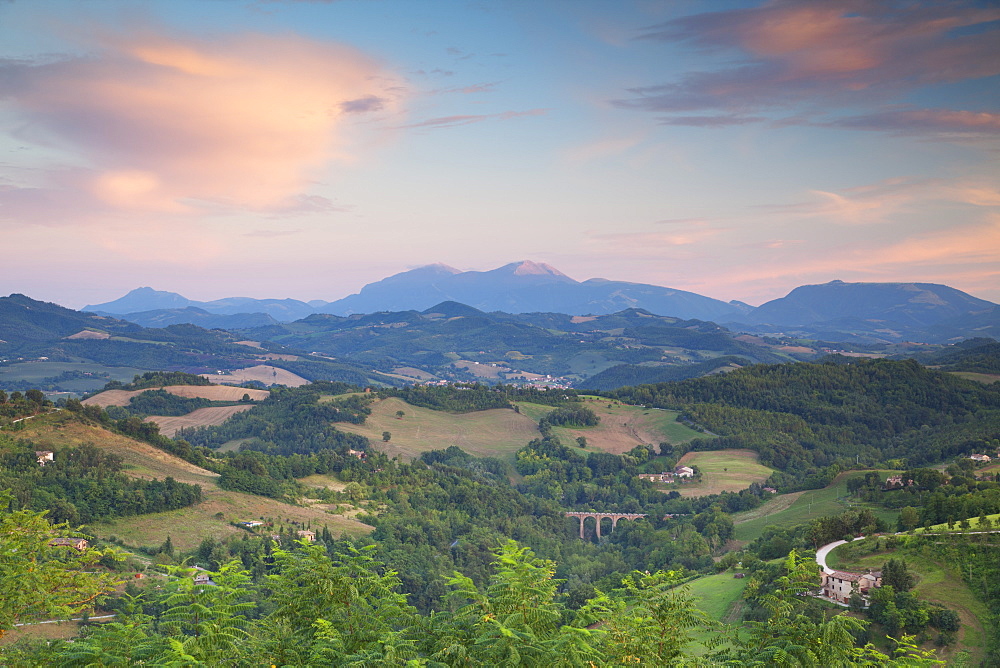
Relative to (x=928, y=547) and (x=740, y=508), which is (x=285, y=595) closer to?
(x=928, y=547)

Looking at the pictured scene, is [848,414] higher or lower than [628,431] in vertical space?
higher

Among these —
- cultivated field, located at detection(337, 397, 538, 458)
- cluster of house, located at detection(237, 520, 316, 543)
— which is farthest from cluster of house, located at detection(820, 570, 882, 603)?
cultivated field, located at detection(337, 397, 538, 458)

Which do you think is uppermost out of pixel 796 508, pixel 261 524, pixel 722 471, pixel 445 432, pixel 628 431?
pixel 261 524

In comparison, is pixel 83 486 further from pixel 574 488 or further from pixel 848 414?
pixel 848 414

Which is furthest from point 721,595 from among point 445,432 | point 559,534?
point 445,432

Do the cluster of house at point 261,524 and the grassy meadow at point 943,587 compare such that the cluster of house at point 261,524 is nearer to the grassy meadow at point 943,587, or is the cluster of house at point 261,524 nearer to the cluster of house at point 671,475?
the grassy meadow at point 943,587

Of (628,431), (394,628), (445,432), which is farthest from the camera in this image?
(445,432)

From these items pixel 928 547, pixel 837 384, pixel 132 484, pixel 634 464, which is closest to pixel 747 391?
pixel 837 384
